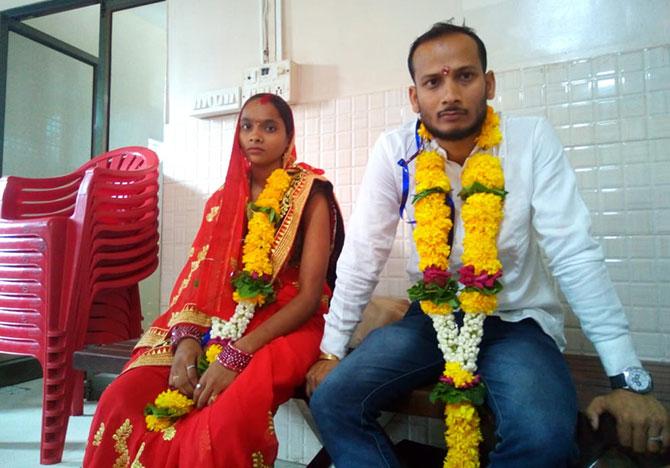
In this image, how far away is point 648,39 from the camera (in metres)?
1.86

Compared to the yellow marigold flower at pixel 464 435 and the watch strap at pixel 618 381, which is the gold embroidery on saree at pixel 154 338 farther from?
the watch strap at pixel 618 381

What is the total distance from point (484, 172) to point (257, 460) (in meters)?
1.05

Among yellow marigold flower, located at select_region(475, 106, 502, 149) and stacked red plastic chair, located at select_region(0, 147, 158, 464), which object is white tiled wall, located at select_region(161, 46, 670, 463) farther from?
stacked red plastic chair, located at select_region(0, 147, 158, 464)

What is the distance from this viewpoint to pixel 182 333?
1.59 meters

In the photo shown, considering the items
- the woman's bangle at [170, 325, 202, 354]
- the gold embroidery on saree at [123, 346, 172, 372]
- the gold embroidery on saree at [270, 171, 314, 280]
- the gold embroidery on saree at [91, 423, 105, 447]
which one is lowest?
the gold embroidery on saree at [91, 423, 105, 447]

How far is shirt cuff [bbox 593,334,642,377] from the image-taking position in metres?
1.13

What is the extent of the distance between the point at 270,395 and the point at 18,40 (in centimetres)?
385

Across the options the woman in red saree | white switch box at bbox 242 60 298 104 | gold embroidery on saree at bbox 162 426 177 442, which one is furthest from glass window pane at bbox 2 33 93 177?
gold embroidery on saree at bbox 162 426 177 442

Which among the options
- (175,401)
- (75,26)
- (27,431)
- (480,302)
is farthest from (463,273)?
A: (75,26)

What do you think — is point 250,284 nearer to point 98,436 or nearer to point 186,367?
point 186,367

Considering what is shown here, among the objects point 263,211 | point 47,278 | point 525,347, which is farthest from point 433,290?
point 47,278

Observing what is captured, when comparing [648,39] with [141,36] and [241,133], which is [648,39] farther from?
[141,36]

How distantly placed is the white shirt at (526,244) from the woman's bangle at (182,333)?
446mm

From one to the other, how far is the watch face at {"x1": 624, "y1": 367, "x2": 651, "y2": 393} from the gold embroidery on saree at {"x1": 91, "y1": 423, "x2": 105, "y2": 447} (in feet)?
4.63
